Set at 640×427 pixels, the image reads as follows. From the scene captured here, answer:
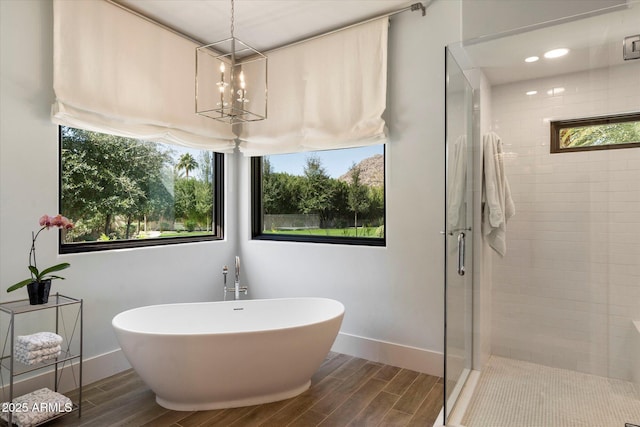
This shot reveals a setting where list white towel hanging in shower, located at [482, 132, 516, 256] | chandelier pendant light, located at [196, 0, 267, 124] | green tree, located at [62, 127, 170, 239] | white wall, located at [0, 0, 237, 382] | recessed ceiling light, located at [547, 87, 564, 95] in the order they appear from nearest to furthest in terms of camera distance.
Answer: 1. white wall, located at [0, 0, 237, 382]
2. recessed ceiling light, located at [547, 87, 564, 95]
3. white towel hanging in shower, located at [482, 132, 516, 256]
4. green tree, located at [62, 127, 170, 239]
5. chandelier pendant light, located at [196, 0, 267, 124]

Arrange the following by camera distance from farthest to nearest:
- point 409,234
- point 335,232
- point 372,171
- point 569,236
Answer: point 335,232 < point 372,171 < point 409,234 < point 569,236

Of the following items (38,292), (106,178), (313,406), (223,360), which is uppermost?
(106,178)

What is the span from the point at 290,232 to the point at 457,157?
1889 mm

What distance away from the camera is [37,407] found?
2.15 m

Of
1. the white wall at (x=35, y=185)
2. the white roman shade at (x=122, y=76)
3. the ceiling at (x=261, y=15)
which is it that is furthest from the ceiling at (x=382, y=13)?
the white wall at (x=35, y=185)

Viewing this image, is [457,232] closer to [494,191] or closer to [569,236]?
[494,191]

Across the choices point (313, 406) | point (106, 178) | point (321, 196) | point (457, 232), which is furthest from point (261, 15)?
point (313, 406)

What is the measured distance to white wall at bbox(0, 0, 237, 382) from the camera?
7.54 feet

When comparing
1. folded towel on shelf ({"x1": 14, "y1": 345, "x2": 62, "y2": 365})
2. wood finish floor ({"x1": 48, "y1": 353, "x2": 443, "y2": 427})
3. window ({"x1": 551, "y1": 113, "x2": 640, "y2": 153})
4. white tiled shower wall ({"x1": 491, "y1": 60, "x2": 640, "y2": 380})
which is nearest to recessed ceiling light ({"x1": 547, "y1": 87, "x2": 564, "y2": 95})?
white tiled shower wall ({"x1": 491, "y1": 60, "x2": 640, "y2": 380})

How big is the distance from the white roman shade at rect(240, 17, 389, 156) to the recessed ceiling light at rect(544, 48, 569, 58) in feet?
3.61

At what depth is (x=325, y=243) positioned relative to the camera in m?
3.46

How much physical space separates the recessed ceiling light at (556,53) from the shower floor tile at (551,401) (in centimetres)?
198

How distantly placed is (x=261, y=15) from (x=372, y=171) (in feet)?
5.04

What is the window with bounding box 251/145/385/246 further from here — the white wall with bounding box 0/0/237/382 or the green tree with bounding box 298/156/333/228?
the white wall with bounding box 0/0/237/382
